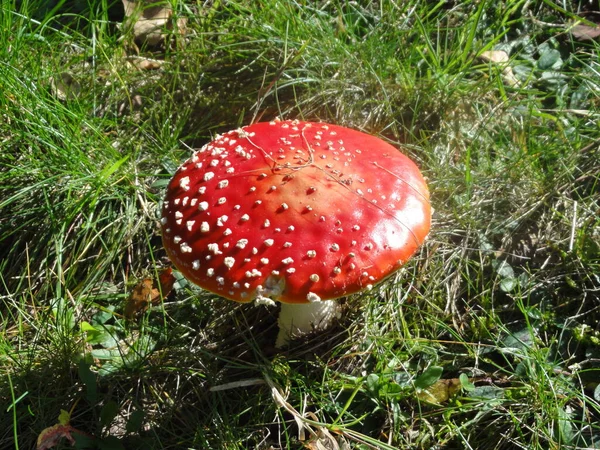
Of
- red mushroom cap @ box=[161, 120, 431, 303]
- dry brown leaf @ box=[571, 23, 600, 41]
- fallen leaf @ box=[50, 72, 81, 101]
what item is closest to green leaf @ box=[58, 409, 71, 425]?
red mushroom cap @ box=[161, 120, 431, 303]

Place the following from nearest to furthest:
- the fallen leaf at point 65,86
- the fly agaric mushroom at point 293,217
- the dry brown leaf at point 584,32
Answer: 1. the fly agaric mushroom at point 293,217
2. the fallen leaf at point 65,86
3. the dry brown leaf at point 584,32

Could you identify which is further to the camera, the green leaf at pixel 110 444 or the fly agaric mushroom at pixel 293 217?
the green leaf at pixel 110 444

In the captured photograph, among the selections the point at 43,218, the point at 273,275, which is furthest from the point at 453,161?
the point at 43,218

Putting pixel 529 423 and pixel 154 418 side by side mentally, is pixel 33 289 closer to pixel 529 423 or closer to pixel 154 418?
pixel 154 418

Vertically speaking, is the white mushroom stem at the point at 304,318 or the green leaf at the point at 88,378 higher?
the white mushroom stem at the point at 304,318

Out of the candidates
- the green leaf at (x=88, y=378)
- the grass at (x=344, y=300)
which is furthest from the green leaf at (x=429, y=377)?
the green leaf at (x=88, y=378)

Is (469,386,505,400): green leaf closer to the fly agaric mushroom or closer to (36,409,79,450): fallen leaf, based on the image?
the fly agaric mushroom

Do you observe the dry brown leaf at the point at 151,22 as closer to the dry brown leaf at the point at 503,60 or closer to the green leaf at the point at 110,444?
the dry brown leaf at the point at 503,60

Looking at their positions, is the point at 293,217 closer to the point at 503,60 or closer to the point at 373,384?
the point at 373,384
